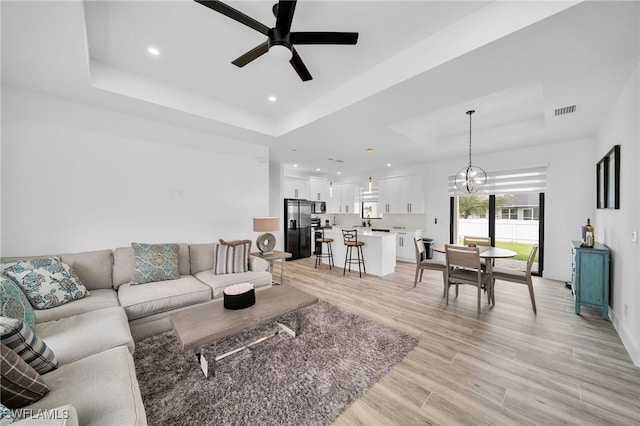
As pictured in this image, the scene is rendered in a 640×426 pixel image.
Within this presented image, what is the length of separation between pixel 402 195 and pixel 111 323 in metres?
6.50

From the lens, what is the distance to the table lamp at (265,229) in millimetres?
3992

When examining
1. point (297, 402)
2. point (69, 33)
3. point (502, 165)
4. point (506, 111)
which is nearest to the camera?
point (297, 402)

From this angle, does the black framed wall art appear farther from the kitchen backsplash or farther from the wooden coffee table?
the wooden coffee table

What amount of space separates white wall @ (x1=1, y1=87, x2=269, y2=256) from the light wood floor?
2.63 meters

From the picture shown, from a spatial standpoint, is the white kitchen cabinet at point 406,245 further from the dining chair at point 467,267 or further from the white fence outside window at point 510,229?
the dining chair at point 467,267

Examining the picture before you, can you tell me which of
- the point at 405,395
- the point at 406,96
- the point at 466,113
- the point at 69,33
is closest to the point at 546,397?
the point at 405,395

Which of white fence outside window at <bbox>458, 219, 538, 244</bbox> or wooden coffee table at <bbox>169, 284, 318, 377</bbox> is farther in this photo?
white fence outside window at <bbox>458, 219, 538, 244</bbox>

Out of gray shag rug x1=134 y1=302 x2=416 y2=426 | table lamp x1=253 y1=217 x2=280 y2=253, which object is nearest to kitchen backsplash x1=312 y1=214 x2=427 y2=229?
table lamp x1=253 y1=217 x2=280 y2=253

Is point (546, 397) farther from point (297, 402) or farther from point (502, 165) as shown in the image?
point (502, 165)

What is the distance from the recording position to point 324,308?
3227mm

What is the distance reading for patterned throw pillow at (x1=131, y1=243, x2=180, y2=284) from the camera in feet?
9.21

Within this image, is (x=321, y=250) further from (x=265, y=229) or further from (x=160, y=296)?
(x=160, y=296)

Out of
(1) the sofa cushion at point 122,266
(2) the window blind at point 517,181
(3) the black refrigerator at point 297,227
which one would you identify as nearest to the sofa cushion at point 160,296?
(1) the sofa cushion at point 122,266

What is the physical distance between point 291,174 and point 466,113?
17.0ft
